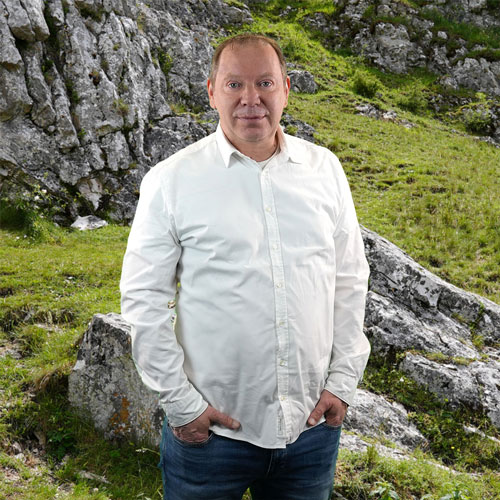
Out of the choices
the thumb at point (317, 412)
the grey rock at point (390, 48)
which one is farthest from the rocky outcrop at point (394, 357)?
the grey rock at point (390, 48)

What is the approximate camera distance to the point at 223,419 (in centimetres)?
246

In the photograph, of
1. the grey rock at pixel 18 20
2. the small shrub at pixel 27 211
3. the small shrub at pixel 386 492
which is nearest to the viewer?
the small shrub at pixel 386 492

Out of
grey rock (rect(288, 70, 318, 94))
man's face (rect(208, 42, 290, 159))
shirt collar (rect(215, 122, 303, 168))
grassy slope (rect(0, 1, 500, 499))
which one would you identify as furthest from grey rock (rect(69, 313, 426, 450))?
grey rock (rect(288, 70, 318, 94))

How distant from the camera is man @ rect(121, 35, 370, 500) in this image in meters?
2.46

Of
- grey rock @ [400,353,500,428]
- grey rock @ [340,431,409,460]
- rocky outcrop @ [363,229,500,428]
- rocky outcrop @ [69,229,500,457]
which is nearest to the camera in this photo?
grey rock @ [340,431,409,460]

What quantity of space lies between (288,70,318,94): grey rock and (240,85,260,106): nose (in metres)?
28.7

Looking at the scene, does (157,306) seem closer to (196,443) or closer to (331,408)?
(196,443)

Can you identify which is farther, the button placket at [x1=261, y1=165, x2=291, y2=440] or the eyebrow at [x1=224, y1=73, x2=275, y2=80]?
the eyebrow at [x1=224, y1=73, x2=275, y2=80]

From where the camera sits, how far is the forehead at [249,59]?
104 inches

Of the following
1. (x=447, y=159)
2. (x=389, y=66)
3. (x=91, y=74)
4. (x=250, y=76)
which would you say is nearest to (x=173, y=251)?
(x=250, y=76)

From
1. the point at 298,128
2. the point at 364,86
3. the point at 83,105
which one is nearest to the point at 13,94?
the point at 83,105

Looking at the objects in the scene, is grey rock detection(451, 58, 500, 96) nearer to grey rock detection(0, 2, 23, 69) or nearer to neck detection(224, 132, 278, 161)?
grey rock detection(0, 2, 23, 69)

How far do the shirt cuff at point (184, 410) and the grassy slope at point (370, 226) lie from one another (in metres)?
2.53

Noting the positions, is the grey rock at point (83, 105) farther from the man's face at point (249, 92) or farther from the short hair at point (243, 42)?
the man's face at point (249, 92)
